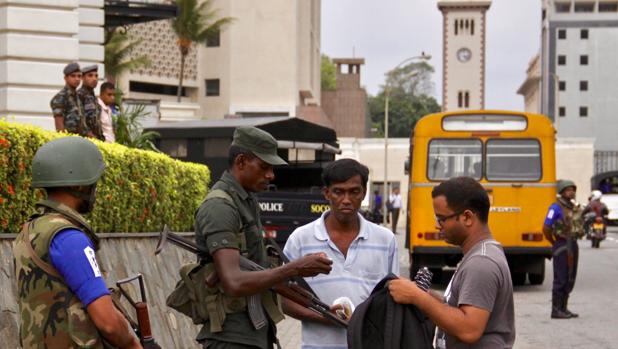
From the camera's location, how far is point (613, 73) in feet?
402

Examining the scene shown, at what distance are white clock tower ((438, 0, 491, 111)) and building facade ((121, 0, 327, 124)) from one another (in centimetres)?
6697

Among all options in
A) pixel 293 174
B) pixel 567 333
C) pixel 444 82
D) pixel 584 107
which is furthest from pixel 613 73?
pixel 567 333

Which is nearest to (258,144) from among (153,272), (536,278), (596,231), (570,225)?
(153,272)

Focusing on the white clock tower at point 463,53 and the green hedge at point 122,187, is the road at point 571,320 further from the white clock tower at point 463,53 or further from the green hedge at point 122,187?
the white clock tower at point 463,53

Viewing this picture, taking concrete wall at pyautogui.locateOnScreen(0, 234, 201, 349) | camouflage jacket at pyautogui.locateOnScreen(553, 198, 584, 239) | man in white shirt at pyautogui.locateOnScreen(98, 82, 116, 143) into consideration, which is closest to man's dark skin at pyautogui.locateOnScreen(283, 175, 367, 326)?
concrete wall at pyautogui.locateOnScreen(0, 234, 201, 349)

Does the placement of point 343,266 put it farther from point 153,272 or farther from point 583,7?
point 583,7

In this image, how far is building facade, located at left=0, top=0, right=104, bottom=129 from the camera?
19453 millimetres

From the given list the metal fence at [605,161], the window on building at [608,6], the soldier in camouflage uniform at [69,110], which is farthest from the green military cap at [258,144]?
the window on building at [608,6]

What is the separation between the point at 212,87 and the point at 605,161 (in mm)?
35627

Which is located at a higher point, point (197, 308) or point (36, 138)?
point (36, 138)

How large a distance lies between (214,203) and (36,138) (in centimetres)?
504

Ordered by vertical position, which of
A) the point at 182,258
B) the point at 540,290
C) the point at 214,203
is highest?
the point at 214,203

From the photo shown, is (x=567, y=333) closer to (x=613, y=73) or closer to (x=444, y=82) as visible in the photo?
(x=613, y=73)

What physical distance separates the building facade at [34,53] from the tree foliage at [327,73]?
370 feet
